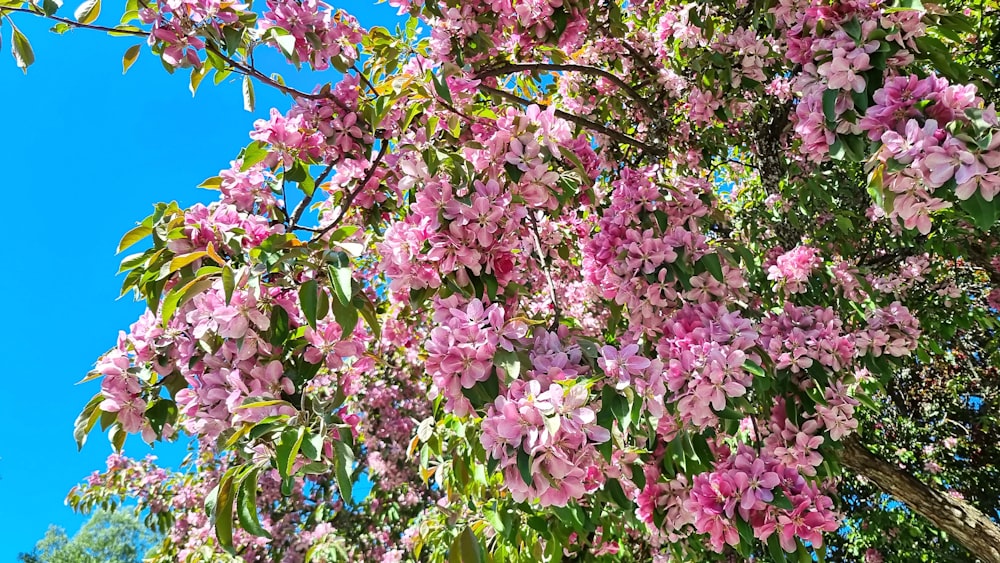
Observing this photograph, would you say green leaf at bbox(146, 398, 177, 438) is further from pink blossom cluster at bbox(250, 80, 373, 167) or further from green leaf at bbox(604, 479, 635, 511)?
green leaf at bbox(604, 479, 635, 511)

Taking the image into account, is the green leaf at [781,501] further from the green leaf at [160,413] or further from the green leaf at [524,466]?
the green leaf at [160,413]

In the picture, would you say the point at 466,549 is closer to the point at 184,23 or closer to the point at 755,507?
the point at 755,507

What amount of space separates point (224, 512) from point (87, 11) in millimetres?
1271

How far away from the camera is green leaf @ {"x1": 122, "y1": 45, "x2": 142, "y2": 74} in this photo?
1730 millimetres

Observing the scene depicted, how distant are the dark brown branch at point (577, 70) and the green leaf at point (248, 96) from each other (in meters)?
0.78

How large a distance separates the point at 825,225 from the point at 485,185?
87.3 inches

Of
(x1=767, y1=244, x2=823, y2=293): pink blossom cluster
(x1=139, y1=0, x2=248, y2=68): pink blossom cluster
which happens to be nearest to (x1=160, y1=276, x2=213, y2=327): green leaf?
(x1=139, y1=0, x2=248, y2=68): pink blossom cluster

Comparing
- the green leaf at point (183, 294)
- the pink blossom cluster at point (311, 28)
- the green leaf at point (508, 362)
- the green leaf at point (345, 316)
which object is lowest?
the green leaf at point (508, 362)

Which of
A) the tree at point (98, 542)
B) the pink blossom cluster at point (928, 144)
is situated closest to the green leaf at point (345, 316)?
the pink blossom cluster at point (928, 144)

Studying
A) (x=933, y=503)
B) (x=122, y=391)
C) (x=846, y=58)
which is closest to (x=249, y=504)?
(x=122, y=391)

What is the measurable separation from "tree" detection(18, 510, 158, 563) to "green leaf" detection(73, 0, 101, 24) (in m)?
19.4

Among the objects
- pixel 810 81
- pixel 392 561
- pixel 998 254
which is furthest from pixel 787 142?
pixel 392 561

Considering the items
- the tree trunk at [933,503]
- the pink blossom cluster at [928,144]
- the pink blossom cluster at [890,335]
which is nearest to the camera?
the pink blossom cluster at [928,144]

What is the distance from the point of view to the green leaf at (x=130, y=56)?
1730 millimetres
